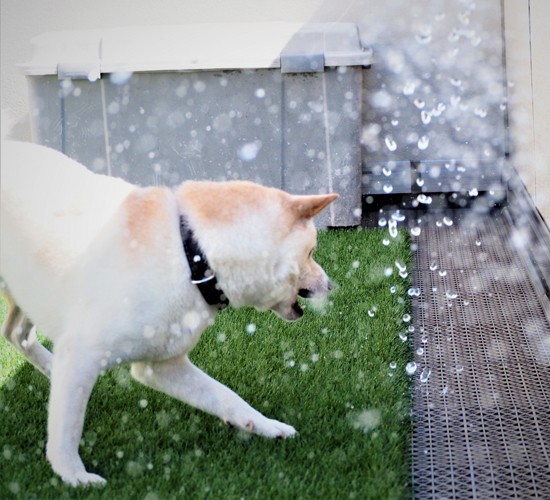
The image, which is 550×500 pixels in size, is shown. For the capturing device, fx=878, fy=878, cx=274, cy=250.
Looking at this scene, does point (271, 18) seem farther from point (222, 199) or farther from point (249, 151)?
point (222, 199)

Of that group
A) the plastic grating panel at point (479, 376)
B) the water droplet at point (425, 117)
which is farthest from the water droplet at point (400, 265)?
the water droplet at point (425, 117)

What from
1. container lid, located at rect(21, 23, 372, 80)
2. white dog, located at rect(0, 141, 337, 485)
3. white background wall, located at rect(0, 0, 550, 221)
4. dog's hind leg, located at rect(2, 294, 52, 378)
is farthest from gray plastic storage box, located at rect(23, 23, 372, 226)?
white dog, located at rect(0, 141, 337, 485)

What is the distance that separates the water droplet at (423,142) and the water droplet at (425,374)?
107 inches

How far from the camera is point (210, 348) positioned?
329cm

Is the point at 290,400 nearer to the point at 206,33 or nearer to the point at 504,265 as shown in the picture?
the point at 504,265

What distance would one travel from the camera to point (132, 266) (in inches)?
85.7

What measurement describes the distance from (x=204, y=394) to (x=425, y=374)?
2.93 ft

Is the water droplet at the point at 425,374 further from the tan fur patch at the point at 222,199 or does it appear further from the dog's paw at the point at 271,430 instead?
the tan fur patch at the point at 222,199

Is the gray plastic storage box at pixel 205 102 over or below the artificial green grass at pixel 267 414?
over

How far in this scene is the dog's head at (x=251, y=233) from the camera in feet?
7.29

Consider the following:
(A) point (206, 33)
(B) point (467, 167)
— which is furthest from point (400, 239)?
(A) point (206, 33)

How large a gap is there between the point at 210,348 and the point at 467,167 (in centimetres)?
279

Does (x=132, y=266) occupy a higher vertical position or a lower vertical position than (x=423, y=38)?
lower

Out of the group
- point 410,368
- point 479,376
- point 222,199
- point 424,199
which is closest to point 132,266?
point 222,199
